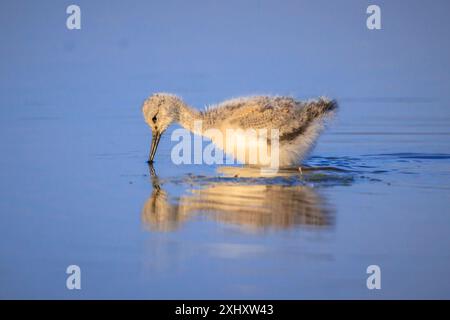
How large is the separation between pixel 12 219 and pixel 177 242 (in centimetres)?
Answer: 163

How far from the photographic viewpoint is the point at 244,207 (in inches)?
297

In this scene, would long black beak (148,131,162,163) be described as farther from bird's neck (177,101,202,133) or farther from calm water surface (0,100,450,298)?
bird's neck (177,101,202,133)

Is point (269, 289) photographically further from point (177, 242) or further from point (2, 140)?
point (2, 140)

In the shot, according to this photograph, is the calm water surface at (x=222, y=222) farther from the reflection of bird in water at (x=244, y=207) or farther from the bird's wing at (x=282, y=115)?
the bird's wing at (x=282, y=115)

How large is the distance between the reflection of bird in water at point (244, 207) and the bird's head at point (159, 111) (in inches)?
63.6

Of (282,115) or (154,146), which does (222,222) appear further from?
(154,146)

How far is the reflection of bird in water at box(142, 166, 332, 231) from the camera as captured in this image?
7074 mm

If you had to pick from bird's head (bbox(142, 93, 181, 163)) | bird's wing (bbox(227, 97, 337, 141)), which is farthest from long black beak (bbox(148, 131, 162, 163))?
bird's wing (bbox(227, 97, 337, 141))

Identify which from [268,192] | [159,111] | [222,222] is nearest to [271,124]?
[268,192]

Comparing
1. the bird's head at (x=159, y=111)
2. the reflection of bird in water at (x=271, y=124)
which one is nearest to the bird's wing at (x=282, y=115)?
the reflection of bird in water at (x=271, y=124)

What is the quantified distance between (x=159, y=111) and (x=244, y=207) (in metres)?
2.80

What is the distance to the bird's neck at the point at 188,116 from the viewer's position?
9.82 meters

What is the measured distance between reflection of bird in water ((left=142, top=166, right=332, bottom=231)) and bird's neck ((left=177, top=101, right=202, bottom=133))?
1.48 meters

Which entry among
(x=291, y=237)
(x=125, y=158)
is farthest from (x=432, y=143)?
(x=291, y=237)
